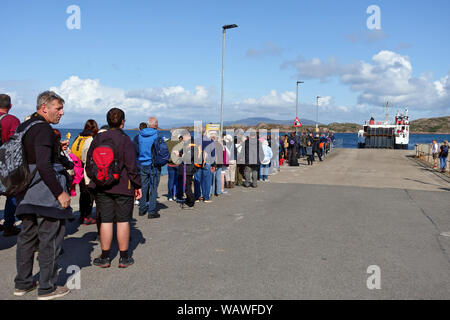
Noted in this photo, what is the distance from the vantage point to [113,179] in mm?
4473

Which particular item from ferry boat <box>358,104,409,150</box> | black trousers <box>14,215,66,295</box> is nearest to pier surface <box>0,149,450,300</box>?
black trousers <box>14,215,66,295</box>

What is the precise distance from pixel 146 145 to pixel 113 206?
328cm

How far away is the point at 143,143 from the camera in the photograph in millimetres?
7848

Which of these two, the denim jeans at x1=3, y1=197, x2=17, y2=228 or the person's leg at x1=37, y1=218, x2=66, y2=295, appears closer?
the person's leg at x1=37, y1=218, x2=66, y2=295

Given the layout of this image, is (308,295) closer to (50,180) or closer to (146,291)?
(146,291)

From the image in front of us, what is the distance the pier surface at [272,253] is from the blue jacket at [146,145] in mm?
1155

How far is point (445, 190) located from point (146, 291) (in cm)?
1183

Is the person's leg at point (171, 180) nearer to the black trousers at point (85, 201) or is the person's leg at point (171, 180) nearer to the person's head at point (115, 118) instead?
the black trousers at point (85, 201)

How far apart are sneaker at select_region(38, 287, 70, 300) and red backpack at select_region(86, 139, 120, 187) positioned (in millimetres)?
1189

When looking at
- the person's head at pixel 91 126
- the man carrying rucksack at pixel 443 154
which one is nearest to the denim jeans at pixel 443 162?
the man carrying rucksack at pixel 443 154

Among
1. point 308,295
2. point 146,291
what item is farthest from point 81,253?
point 308,295

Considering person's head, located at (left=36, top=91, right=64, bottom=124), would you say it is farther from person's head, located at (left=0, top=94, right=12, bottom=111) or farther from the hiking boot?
the hiking boot

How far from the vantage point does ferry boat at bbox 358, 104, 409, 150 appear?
1916 inches

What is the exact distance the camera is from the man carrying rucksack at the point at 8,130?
18.1 ft
